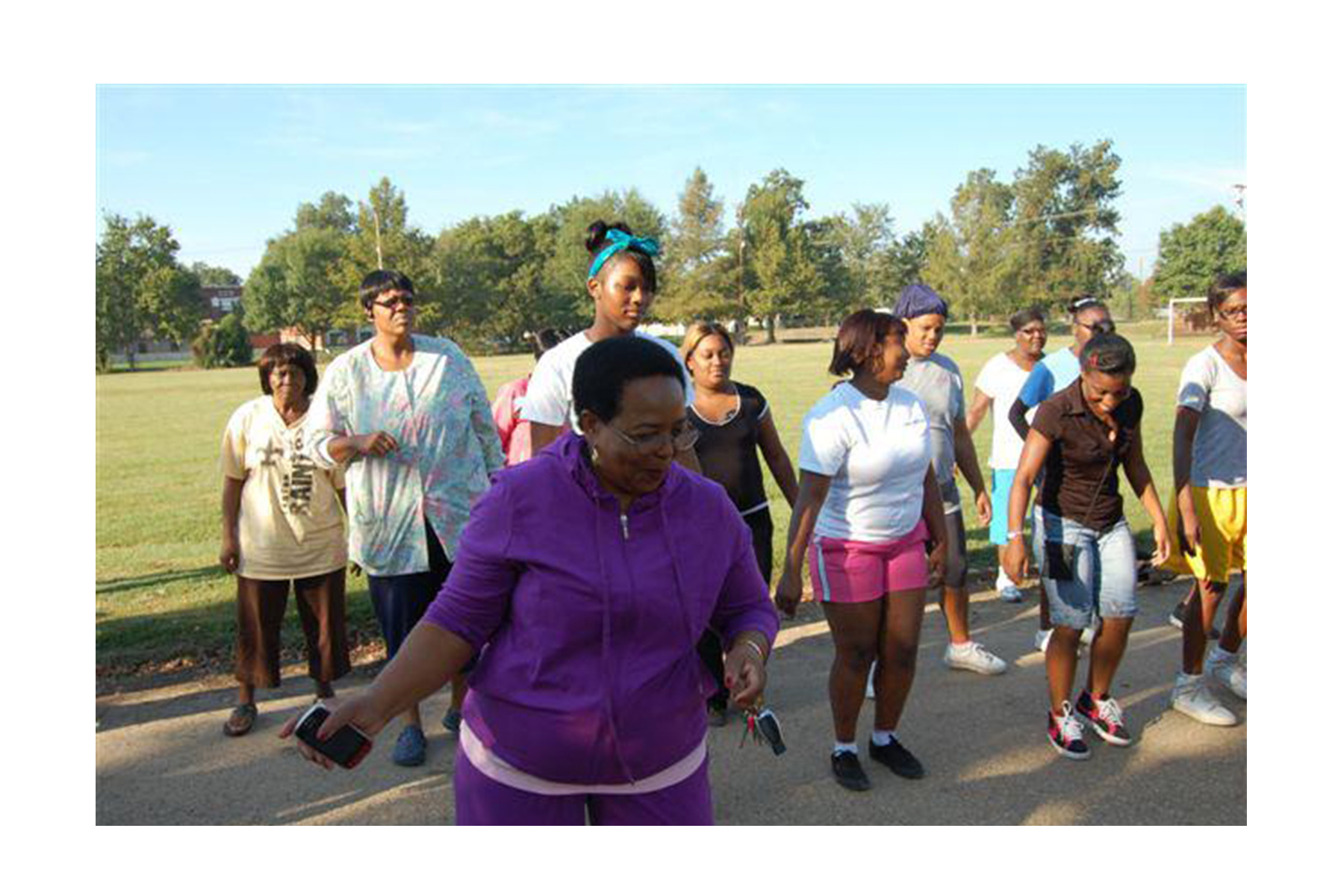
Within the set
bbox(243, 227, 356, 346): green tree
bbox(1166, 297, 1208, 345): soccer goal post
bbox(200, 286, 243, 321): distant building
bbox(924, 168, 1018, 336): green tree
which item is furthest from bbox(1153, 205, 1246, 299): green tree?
bbox(200, 286, 243, 321): distant building

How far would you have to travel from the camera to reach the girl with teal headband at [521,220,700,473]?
12.3ft

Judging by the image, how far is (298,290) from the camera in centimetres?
7356

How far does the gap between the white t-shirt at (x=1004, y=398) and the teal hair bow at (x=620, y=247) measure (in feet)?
11.8

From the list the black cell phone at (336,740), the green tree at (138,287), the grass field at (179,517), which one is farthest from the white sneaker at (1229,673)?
the green tree at (138,287)

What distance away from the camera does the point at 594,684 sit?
2.21m

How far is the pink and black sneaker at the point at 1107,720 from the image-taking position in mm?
4387

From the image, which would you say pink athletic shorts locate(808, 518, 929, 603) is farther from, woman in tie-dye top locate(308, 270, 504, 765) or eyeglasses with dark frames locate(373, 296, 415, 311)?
eyeglasses with dark frames locate(373, 296, 415, 311)

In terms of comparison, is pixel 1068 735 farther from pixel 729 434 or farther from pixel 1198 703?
pixel 729 434

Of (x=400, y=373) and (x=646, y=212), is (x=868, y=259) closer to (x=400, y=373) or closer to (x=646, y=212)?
(x=646, y=212)

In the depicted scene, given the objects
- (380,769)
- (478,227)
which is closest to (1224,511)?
(380,769)

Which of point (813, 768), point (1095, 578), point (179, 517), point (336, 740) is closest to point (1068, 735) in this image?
point (1095, 578)

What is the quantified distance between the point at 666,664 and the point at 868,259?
82.3 m

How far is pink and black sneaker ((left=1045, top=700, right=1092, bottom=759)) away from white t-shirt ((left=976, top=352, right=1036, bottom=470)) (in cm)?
262

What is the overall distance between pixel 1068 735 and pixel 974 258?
72781mm
